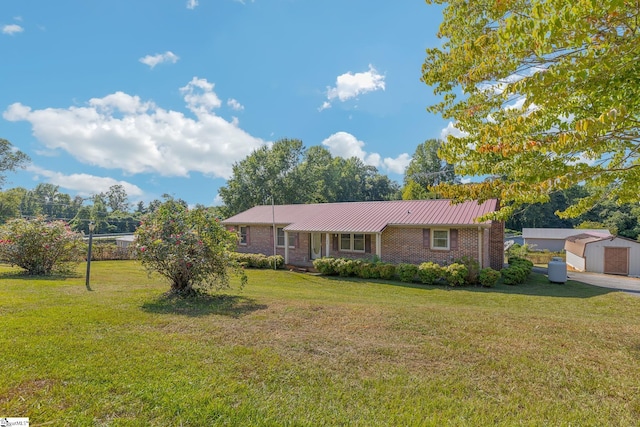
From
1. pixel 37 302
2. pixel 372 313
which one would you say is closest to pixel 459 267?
pixel 372 313

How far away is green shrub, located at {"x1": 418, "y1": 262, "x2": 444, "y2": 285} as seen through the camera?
47.1ft

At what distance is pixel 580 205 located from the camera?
668 centimetres

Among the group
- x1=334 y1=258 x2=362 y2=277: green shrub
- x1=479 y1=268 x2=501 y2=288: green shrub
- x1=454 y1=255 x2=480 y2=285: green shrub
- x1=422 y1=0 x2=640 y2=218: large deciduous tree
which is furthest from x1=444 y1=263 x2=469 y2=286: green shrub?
x1=422 y1=0 x2=640 y2=218: large deciduous tree

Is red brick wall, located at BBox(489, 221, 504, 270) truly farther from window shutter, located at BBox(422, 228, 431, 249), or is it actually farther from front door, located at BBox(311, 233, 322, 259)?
front door, located at BBox(311, 233, 322, 259)

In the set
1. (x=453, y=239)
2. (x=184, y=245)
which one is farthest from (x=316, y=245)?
(x=184, y=245)

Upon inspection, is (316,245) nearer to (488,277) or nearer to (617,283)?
(488,277)

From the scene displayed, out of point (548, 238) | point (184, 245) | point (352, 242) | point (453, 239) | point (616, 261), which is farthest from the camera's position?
point (548, 238)

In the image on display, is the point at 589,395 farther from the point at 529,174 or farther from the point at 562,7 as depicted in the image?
the point at 562,7

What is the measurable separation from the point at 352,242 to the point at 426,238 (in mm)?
4232

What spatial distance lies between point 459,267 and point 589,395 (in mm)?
11228

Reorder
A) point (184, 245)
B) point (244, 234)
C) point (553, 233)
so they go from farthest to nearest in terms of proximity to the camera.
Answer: point (553, 233) → point (244, 234) → point (184, 245)

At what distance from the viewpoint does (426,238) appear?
1636cm

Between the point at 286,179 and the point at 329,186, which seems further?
the point at 329,186

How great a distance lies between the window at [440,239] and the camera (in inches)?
628
